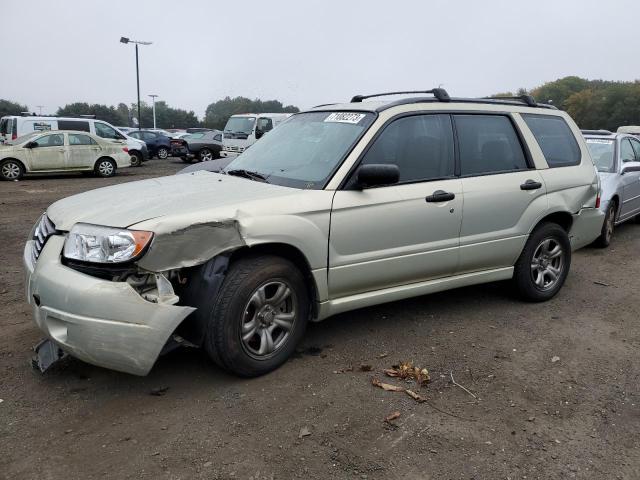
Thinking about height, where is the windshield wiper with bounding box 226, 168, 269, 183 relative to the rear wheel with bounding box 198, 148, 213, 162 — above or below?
above

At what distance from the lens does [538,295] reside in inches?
195

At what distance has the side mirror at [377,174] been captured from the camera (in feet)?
11.8

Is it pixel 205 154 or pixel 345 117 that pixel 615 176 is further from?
pixel 205 154

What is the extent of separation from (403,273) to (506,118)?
1843 millimetres

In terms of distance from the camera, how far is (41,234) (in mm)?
3449

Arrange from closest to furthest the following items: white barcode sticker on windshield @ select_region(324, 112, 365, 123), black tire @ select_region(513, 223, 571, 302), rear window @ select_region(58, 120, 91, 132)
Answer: white barcode sticker on windshield @ select_region(324, 112, 365, 123) → black tire @ select_region(513, 223, 571, 302) → rear window @ select_region(58, 120, 91, 132)

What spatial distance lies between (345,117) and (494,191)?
1359 millimetres

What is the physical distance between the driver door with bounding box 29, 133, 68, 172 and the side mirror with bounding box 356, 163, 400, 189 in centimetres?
1385

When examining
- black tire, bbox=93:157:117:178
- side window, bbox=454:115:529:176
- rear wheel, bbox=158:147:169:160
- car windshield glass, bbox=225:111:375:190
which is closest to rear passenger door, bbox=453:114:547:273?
side window, bbox=454:115:529:176

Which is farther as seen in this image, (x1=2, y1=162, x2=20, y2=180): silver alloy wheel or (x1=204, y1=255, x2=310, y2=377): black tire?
(x1=2, y1=162, x2=20, y2=180): silver alloy wheel

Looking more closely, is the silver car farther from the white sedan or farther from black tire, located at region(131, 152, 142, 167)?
black tire, located at region(131, 152, 142, 167)

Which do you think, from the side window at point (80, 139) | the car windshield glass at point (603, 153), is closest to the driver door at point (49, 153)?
the side window at point (80, 139)

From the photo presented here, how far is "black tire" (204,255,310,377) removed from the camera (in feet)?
10.4

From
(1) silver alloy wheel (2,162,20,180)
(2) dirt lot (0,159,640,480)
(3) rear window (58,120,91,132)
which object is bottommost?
(2) dirt lot (0,159,640,480)
